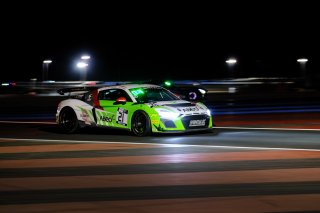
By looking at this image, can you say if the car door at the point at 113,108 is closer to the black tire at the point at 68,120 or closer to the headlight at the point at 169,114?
the black tire at the point at 68,120

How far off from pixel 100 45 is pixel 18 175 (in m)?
127

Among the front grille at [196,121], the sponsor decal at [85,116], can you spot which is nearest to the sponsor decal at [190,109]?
the front grille at [196,121]

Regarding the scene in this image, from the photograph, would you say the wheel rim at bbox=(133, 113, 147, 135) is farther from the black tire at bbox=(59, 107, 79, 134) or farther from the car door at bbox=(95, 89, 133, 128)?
the black tire at bbox=(59, 107, 79, 134)

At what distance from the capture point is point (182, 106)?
15.5 meters

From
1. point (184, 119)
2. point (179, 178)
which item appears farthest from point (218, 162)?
point (184, 119)

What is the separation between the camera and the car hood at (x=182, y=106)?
50.1 feet

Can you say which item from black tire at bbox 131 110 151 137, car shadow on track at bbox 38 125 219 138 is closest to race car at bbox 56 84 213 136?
black tire at bbox 131 110 151 137

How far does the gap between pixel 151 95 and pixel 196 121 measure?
155cm

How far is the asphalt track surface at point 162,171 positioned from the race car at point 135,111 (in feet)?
0.99

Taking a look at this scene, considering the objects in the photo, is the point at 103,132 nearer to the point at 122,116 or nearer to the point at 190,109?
the point at 122,116

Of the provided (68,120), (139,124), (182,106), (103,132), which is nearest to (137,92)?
(139,124)

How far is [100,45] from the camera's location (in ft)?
446

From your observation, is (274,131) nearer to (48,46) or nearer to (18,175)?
(18,175)

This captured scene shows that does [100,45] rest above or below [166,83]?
above
